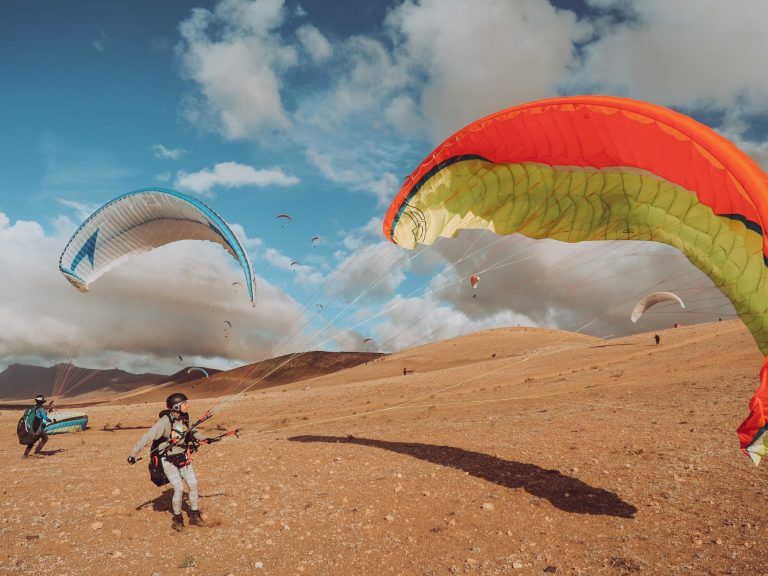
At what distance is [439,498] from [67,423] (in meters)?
16.2

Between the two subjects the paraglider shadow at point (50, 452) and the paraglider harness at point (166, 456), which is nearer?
the paraglider harness at point (166, 456)

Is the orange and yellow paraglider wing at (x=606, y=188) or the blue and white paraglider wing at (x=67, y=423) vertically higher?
the orange and yellow paraglider wing at (x=606, y=188)

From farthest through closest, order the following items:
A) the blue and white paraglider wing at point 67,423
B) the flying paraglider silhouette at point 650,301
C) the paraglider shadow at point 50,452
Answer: the flying paraglider silhouette at point 650,301
the blue and white paraglider wing at point 67,423
the paraglider shadow at point 50,452

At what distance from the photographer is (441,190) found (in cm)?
892

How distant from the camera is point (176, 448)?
20.5ft

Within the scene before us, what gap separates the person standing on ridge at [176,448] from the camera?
6.09m

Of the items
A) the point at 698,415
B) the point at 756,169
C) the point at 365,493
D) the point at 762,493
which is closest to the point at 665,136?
the point at 756,169

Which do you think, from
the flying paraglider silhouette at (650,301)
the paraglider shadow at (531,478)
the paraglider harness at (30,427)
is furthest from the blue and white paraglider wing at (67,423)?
the flying paraglider silhouette at (650,301)

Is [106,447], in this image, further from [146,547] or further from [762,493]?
[762,493]

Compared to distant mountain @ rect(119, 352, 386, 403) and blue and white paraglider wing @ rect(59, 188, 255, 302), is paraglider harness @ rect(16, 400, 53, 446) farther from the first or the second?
distant mountain @ rect(119, 352, 386, 403)

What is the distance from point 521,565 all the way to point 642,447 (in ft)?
16.7

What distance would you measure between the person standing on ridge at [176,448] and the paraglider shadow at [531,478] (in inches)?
172

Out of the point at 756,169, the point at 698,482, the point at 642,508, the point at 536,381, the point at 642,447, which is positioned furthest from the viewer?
the point at 536,381

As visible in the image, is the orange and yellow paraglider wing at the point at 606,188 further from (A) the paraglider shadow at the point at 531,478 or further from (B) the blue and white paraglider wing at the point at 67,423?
(B) the blue and white paraglider wing at the point at 67,423
